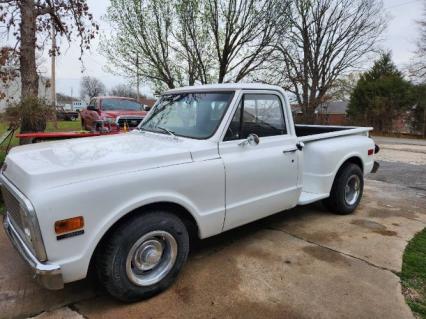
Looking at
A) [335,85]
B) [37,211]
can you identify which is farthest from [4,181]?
[335,85]

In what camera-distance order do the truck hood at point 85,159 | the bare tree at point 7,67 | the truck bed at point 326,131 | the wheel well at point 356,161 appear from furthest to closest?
1. the bare tree at point 7,67
2. the wheel well at point 356,161
3. the truck bed at point 326,131
4. the truck hood at point 85,159

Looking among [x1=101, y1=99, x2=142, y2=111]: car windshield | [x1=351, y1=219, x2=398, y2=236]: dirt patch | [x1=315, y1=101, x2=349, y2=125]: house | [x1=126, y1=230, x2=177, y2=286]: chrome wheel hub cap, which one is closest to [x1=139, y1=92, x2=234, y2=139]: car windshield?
[x1=126, y1=230, x2=177, y2=286]: chrome wheel hub cap

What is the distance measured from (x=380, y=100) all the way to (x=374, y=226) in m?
28.2

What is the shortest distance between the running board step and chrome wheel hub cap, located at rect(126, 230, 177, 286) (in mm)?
2099

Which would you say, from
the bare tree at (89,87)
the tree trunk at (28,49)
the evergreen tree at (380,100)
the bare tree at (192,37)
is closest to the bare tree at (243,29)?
the bare tree at (192,37)

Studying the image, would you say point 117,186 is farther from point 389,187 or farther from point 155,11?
point 155,11

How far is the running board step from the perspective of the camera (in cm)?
461

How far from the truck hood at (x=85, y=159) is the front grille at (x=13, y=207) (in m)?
0.14

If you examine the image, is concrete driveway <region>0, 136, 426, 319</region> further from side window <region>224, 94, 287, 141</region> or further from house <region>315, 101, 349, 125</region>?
house <region>315, 101, 349, 125</region>

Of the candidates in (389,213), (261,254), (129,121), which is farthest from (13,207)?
(129,121)

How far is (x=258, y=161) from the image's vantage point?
3807mm

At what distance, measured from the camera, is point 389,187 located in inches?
292

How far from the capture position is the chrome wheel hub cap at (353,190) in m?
5.48

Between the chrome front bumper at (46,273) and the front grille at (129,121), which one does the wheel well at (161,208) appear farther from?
the front grille at (129,121)
